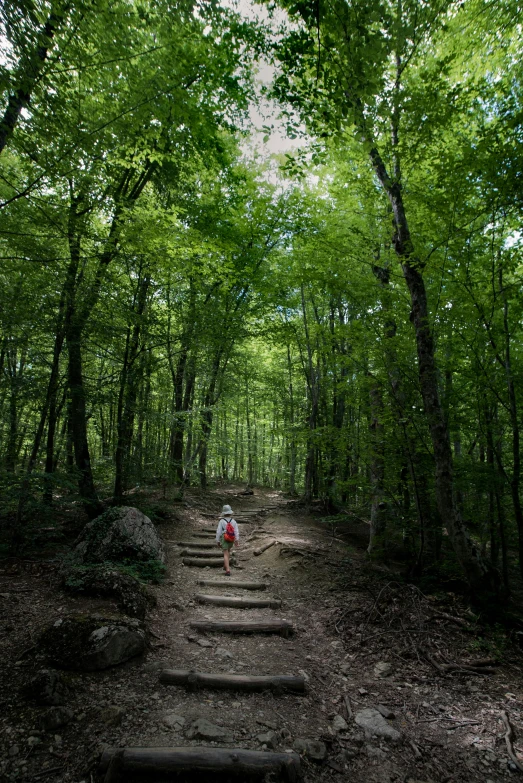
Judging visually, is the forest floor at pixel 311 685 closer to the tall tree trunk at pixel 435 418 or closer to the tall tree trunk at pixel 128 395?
the tall tree trunk at pixel 435 418

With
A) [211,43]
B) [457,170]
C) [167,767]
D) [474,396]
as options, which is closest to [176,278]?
[211,43]

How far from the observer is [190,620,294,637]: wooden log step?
17.3ft

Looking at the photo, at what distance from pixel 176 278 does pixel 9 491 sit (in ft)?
22.2

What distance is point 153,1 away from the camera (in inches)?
203

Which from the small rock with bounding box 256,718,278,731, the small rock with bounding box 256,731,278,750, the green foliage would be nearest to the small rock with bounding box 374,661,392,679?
the small rock with bounding box 256,718,278,731

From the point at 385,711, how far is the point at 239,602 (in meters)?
3.16

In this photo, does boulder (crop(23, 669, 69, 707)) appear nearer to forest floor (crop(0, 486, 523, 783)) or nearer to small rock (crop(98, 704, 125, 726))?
forest floor (crop(0, 486, 523, 783))

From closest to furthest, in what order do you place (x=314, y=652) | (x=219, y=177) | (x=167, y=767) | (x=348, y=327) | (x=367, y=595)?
(x=167, y=767), (x=314, y=652), (x=367, y=595), (x=348, y=327), (x=219, y=177)

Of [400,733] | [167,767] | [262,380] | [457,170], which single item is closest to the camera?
[167,767]

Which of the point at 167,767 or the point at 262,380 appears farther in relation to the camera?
the point at 262,380

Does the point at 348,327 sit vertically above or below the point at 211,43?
below

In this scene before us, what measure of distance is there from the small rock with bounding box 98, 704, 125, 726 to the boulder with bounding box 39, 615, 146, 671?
655 millimetres

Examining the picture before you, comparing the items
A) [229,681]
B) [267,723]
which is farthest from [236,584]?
[267,723]

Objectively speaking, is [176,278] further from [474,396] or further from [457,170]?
[474,396]
